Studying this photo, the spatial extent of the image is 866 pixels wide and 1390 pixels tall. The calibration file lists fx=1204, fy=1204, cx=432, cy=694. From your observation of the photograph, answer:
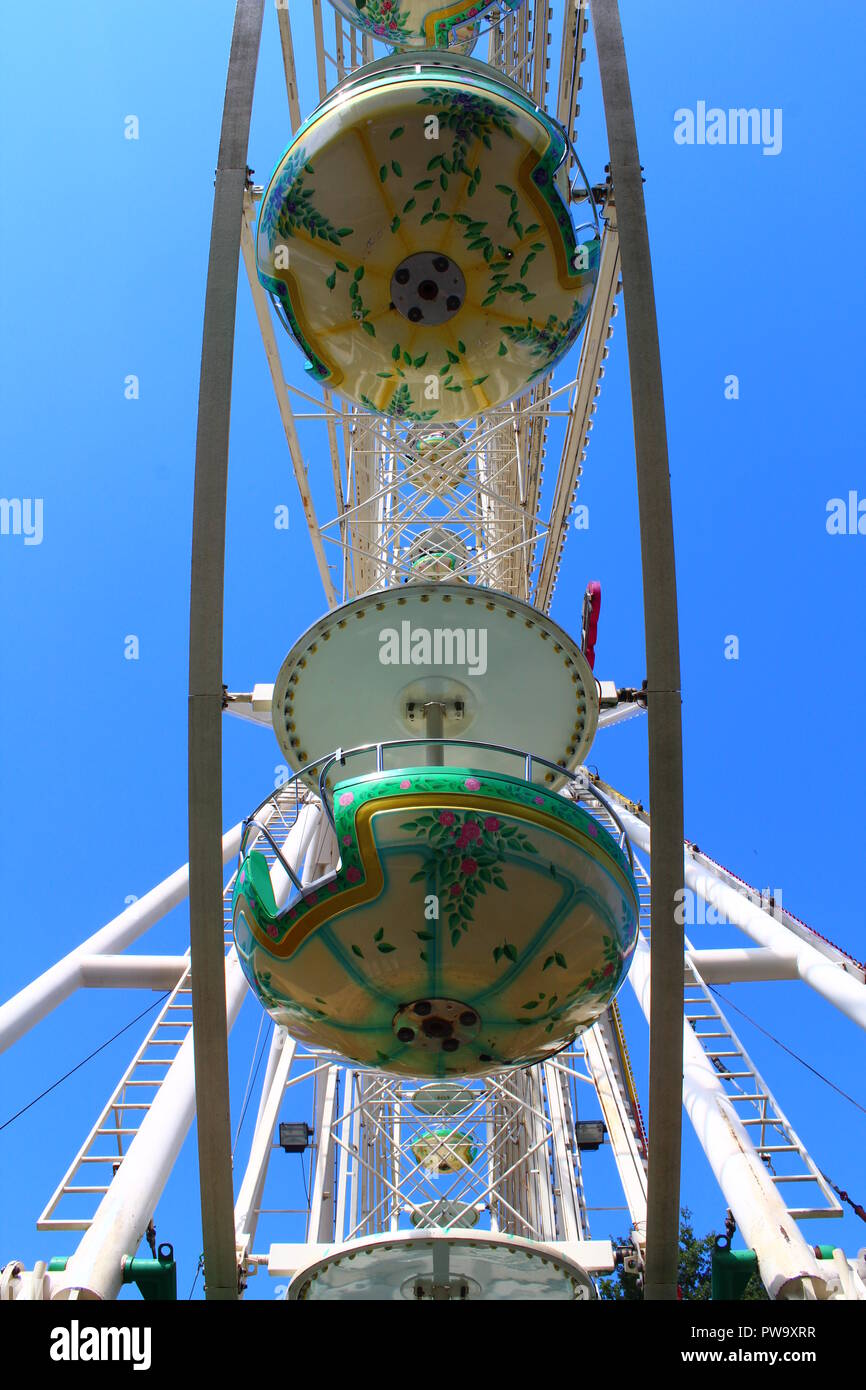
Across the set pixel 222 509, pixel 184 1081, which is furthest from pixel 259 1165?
pixel 222 509

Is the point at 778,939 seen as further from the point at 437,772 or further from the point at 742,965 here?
the point at 437,772

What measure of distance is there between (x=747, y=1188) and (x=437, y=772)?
3.57m

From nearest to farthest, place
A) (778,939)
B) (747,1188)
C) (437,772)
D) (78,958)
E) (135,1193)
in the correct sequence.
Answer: (437,772) → (135,1193) → (747,1188) → (78,958) → (778,939)

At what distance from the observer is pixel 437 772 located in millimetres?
4828

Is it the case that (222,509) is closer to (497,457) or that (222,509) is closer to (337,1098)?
(497,457)

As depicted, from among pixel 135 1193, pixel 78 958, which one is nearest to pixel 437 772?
pixel 135 1193

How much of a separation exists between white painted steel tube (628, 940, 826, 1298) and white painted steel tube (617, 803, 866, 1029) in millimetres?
974

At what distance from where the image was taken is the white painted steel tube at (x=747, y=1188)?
6054 millimetres

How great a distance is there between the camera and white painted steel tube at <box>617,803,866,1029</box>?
25.9 ft

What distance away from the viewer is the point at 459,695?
21.5 feet

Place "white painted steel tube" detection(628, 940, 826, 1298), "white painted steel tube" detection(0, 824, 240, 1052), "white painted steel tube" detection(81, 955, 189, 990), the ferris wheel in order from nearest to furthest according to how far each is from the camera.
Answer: the ferris wheel → "white painted steel tube" detection(628, 940, 826, 1298) → "white painted steel tube" detection(0, 824, 240, 1052) → "white painted steel tube" detection(81, 955, 189, 990)

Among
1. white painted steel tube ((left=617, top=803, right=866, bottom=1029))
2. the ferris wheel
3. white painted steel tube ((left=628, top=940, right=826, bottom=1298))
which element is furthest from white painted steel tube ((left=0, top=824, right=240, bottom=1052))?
white painted steel tube ((left=617, top=803, right=866, bottom=1029))

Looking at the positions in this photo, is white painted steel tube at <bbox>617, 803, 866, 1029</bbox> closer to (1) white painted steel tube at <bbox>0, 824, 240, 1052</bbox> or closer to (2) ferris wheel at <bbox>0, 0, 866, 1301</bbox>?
(2) ferris wheel at <bbox>0, 0, 866, 1301</bbox>
